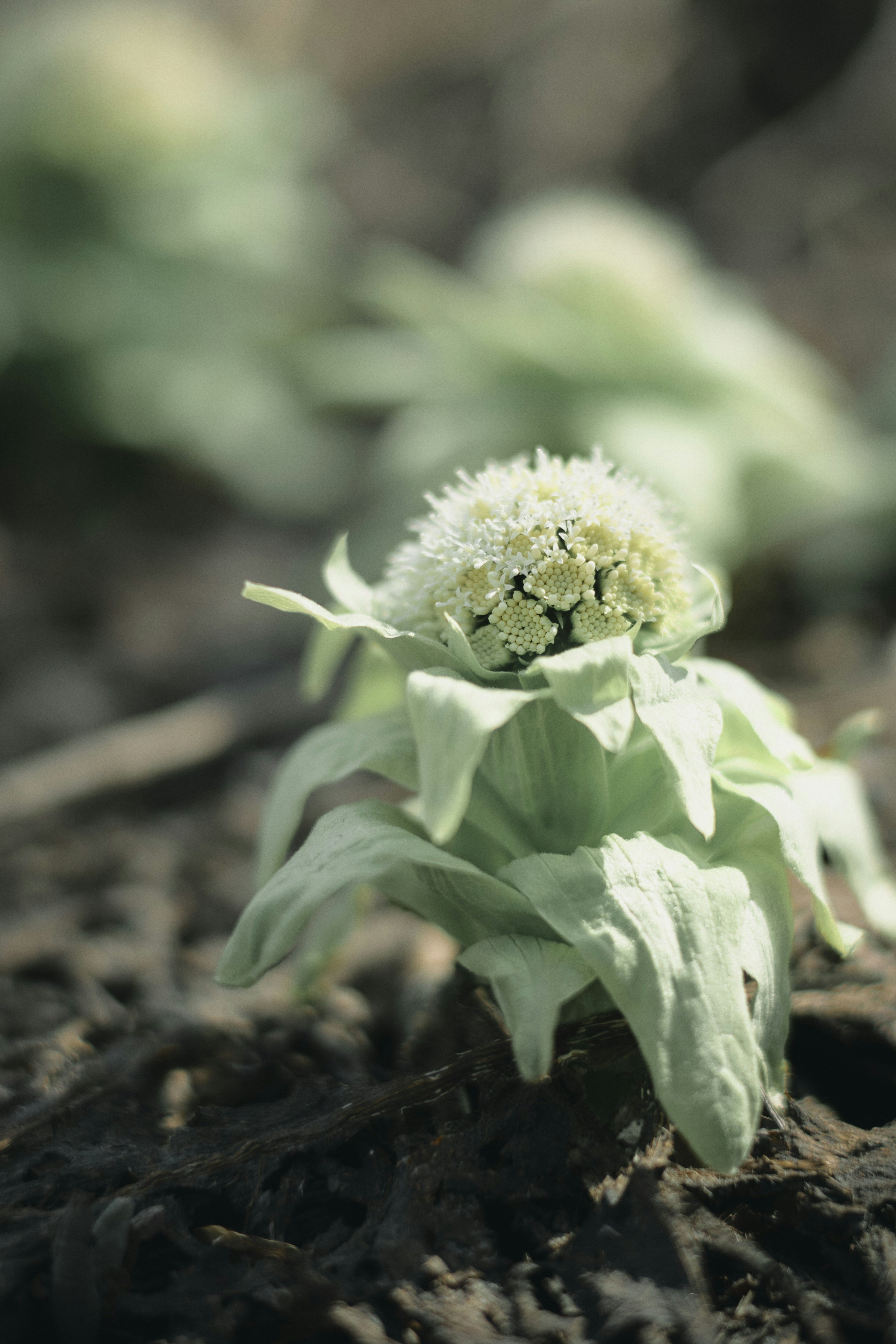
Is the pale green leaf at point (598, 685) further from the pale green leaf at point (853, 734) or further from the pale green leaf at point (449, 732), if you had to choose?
the pale green leaf at point (853, 734)

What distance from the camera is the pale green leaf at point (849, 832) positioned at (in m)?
1.13

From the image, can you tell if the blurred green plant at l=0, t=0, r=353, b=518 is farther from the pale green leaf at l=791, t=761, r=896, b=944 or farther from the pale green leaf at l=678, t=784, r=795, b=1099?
the pale green leaf at l=678, t=784, r=795, b=1099

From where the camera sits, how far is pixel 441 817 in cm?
80

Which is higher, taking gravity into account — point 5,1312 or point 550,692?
point 550,692

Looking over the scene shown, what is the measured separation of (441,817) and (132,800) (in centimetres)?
146

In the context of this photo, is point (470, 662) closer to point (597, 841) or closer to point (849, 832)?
point (597, 841)

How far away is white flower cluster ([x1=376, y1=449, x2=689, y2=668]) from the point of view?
3.16ft

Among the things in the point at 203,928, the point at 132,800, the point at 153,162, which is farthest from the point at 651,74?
the point at 203,928

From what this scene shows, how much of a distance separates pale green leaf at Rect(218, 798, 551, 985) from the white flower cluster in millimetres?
210

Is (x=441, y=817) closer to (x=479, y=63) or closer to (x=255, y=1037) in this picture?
(x=255, y=1037)

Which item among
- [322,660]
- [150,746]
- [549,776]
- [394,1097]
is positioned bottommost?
[394,1097]

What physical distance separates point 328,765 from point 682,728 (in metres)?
0.41

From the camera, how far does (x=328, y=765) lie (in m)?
1.09

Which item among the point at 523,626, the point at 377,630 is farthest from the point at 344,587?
the point at 523,626
